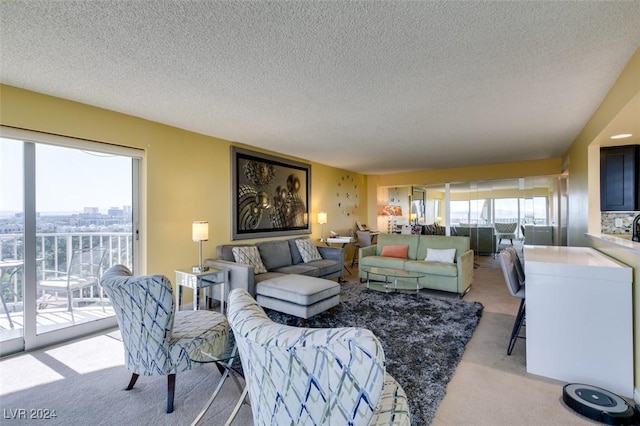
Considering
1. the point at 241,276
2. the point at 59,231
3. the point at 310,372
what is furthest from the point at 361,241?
the point at 310,372

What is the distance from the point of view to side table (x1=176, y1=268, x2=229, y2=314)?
319 centimetres

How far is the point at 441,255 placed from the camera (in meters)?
4.73

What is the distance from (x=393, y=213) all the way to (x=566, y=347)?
6.55 metres

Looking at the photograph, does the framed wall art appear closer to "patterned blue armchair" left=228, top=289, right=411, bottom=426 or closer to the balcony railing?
the balcony railing

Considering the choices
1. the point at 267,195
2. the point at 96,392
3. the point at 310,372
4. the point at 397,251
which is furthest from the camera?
the point at 397,251

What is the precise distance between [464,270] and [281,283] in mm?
2791

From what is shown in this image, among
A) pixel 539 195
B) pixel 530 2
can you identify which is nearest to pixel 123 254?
pixel 530 2

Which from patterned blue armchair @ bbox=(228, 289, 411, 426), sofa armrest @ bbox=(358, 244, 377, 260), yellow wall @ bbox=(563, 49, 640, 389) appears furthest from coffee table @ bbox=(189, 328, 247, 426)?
sofa armrest @ bbox=(358, 244, 377, 260)

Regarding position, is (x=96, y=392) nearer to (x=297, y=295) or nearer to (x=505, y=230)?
(x=297, y=295)

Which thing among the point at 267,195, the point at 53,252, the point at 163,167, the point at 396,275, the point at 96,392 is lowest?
the point at 96,392

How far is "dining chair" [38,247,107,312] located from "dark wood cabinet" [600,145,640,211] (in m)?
5.92

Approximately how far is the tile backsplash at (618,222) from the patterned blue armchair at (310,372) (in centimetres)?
455

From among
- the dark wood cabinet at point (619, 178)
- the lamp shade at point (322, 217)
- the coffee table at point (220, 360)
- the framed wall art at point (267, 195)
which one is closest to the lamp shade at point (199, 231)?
the framed wall art at point (267, 195)

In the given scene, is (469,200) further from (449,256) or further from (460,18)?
(460,18)
